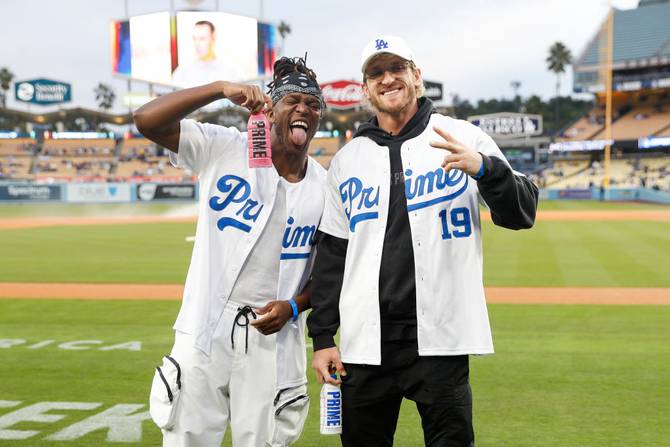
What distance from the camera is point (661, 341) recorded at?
930 cm

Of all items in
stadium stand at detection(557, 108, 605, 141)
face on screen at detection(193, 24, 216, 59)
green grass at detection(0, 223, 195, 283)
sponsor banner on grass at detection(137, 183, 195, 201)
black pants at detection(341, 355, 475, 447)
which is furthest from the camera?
stadium stand at detection(557, 108, 605, 141)

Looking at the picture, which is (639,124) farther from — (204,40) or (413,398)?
(413,398)

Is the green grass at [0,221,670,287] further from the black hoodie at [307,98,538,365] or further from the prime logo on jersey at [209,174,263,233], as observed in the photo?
the prime logo on jersey at [209,174,263,233]

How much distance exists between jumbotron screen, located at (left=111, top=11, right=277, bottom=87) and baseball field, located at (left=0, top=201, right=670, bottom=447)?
35.1 m

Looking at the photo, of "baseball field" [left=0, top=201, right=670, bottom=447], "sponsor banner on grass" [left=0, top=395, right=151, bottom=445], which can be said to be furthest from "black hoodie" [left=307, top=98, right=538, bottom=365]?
"sponsor banner on grass" [left=0, top=395, right=151, bottom=445]

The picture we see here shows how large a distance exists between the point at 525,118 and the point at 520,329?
62886 millimetres

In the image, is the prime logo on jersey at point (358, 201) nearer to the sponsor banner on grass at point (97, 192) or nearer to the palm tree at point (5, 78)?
the sponsor banner on grass at point (97, 192)

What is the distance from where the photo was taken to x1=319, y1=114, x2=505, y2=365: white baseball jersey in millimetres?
3488

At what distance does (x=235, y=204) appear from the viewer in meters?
3.80

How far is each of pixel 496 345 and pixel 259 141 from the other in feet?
20.4

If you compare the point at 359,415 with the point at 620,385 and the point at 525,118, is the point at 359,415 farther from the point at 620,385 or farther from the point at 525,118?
the point at 525,118

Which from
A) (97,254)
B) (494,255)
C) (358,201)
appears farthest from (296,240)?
(97,254)

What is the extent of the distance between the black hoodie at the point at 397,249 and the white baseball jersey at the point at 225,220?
21 centimetres

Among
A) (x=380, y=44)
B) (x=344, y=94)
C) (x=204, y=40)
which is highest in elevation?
(x=204, y=40)
